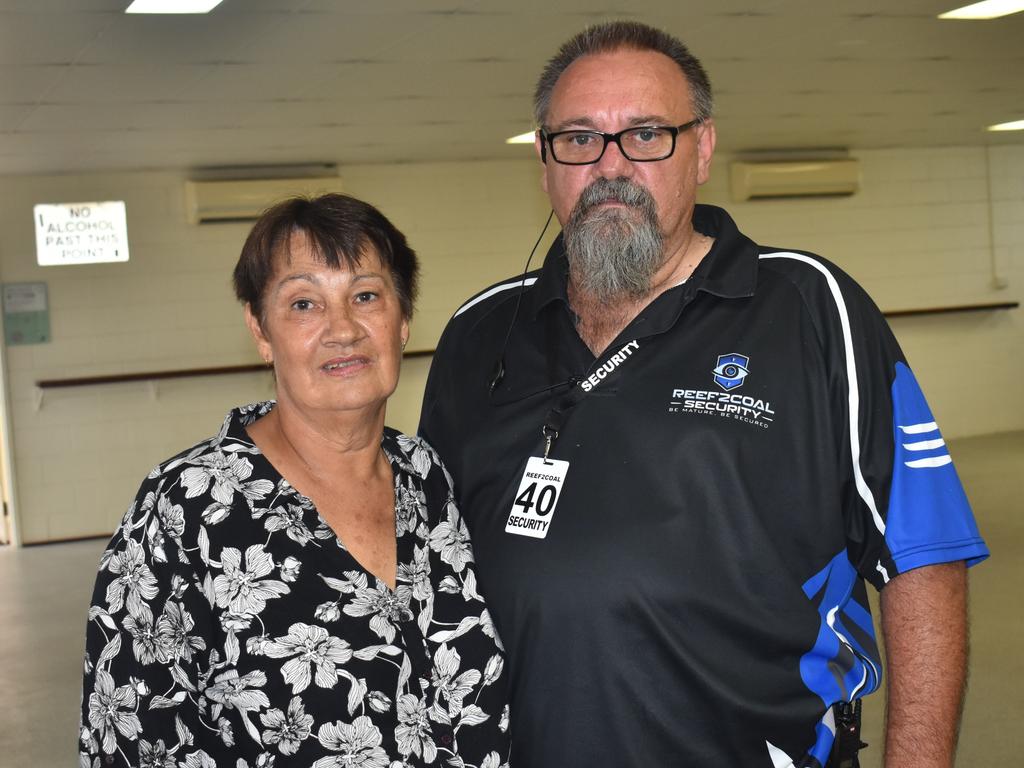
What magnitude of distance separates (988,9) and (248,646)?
15.8 feet

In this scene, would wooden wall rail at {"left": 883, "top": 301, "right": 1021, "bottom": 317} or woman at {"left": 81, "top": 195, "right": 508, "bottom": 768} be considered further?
wooden wall rail at {"left": 883, "top": 301, "right": 1021, "bottom": 317}

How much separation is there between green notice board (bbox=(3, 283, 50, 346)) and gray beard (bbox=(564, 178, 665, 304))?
732 centimetres

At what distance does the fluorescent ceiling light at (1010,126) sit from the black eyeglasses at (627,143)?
8.55 metres

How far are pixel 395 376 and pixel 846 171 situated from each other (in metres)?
9.13

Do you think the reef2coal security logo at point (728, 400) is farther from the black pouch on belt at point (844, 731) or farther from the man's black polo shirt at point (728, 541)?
the black pouch on belt at point (844, 731)

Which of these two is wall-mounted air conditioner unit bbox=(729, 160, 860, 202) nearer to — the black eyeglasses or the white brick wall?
the white brick wall

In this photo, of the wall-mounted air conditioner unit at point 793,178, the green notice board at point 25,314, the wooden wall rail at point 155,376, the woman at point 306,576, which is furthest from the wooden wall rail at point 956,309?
the woman at point 306,576

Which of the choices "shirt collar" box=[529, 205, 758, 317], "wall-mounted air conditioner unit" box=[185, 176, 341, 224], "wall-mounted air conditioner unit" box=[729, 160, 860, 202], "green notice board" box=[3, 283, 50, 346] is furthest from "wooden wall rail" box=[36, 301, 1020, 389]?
"shirt collar" box=[529, 205, 758, 317]

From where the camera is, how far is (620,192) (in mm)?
1724

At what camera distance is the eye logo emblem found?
1627 mm

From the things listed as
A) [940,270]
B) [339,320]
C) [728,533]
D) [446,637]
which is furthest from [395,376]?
[940,270]

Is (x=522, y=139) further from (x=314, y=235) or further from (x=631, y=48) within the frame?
(x=314, y=235)

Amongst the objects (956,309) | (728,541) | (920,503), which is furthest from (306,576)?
(956,309)

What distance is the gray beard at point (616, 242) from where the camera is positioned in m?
1.70
